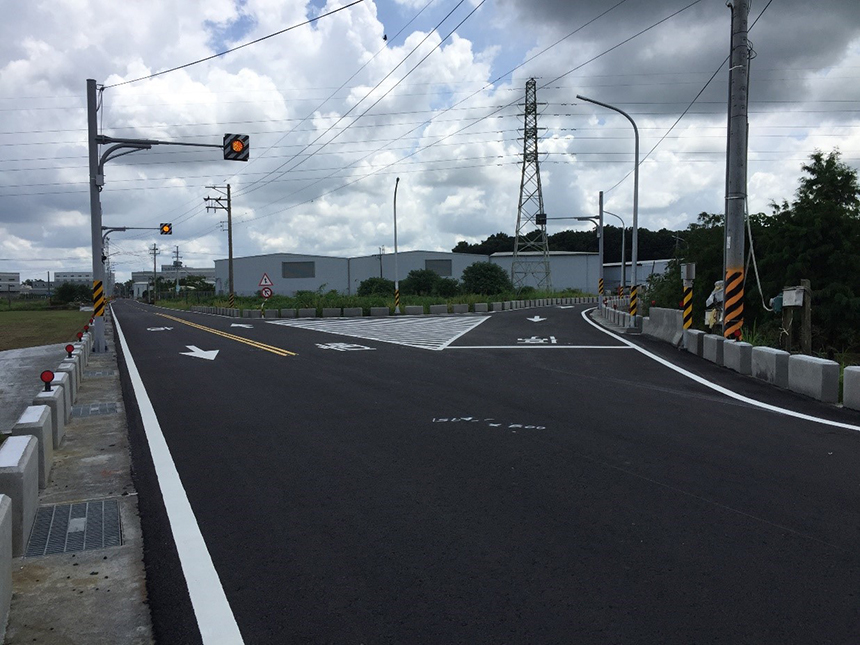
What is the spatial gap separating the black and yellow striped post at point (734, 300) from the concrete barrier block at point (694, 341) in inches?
47.9

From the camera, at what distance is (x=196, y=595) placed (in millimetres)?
4008

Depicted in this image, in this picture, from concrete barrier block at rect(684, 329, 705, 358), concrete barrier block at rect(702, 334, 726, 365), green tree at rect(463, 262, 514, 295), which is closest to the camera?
concrete barrier block at rect(702, 334, 726, 365)

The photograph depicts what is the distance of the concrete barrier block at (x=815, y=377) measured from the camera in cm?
990

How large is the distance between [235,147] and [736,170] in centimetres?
1249

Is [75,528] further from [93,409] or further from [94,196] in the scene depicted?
[94,196]

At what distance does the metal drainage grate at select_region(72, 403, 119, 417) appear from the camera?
32.7 feet

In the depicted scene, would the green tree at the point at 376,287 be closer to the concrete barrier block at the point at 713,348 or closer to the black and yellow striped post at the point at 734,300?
the concrete barrier block at the point at 713,348

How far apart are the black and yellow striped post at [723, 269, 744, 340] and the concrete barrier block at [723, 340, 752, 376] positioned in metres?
1.13

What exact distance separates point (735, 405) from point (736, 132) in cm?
749

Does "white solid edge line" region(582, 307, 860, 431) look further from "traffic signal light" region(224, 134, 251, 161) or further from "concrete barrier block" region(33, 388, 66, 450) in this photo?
"traffic signal light" region(224, 134, 251, 161)

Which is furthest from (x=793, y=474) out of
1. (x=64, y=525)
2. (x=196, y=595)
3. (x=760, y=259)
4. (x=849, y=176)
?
(x=849, y=176)

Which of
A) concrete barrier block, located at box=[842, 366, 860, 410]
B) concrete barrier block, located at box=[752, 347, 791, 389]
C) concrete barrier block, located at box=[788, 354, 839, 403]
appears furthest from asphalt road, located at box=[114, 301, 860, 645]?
concrete barrier block, located at box=[752, 347, 791, 389]

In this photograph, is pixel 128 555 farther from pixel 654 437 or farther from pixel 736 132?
pixel 736 132

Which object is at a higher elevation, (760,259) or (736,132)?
(736,132)
